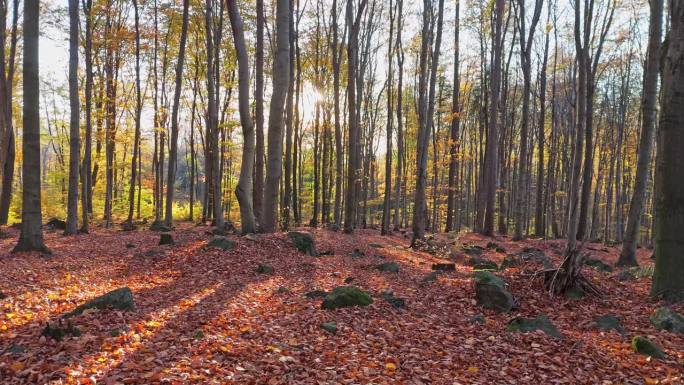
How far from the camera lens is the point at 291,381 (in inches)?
162

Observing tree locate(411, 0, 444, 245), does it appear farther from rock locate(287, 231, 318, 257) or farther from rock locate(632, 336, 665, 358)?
rock locate(632, 336, 665, 358)

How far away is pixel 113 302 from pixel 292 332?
253cm

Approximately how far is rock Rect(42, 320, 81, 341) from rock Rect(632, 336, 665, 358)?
6.63 m

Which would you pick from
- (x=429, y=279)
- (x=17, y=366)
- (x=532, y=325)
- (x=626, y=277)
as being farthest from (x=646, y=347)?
(x=17, y=366)

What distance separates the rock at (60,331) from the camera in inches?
179

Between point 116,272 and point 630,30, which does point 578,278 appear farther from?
point 630,30

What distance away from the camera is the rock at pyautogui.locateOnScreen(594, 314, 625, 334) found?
19.5 feet

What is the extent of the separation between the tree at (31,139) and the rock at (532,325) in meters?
9.75

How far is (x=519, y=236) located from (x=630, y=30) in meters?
14.2

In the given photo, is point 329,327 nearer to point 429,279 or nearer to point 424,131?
point 429,279

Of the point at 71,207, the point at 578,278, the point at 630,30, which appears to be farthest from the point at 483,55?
the point at 71,207

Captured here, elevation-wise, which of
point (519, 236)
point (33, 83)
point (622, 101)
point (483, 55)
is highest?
point (483, 55)

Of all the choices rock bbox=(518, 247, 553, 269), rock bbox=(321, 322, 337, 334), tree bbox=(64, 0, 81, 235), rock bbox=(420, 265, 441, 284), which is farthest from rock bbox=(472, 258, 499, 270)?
tree bbox=(64, 0, 81, 235)

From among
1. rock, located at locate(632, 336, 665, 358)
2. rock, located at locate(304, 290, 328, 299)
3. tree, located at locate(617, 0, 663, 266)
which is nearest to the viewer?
rock, located at locate(632, 336, 665, 358)
